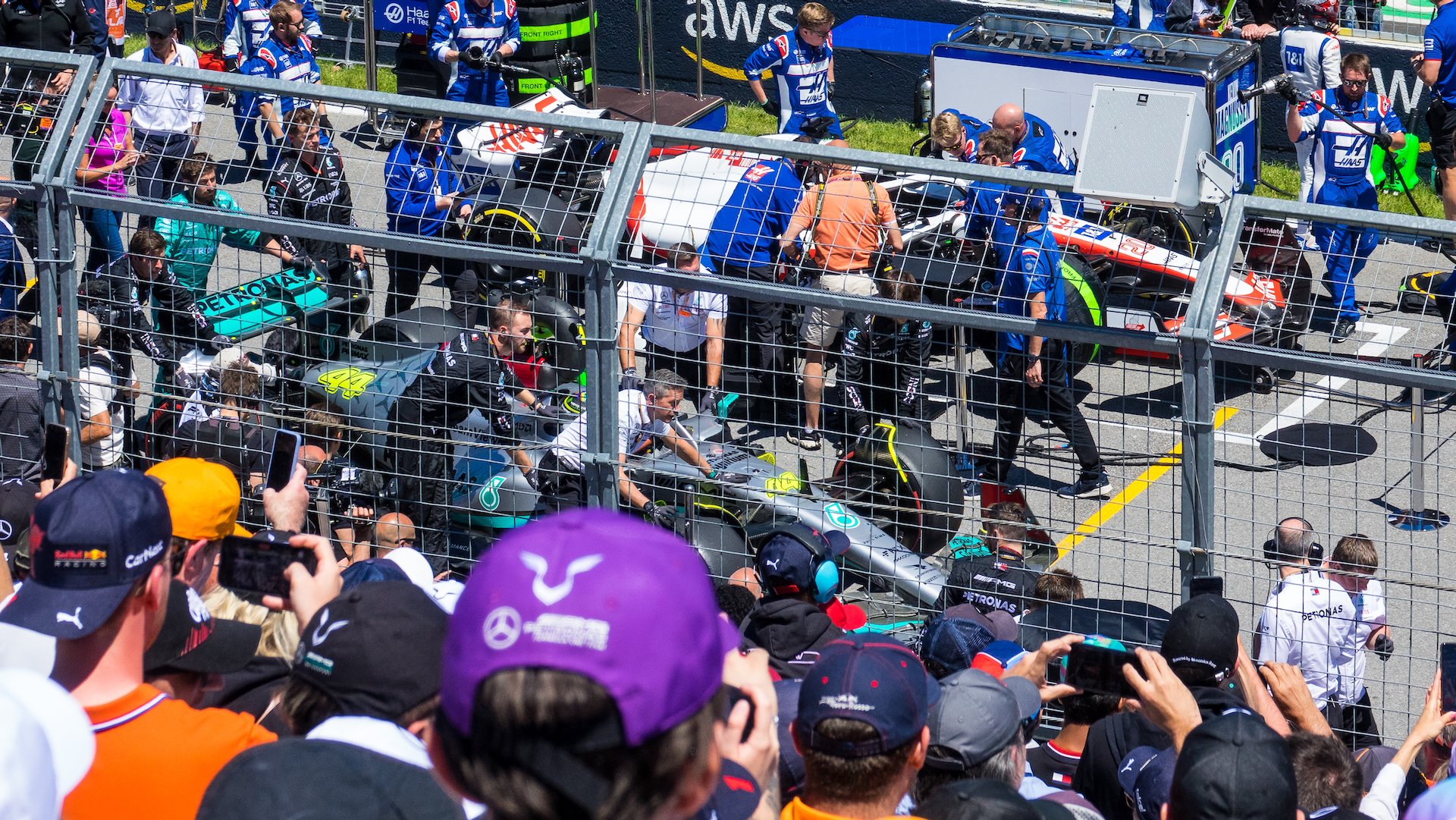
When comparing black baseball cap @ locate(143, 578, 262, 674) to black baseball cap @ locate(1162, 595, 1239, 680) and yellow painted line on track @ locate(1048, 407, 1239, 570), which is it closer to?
black baseball cap @ locate(1162, 595, 1239, 680)

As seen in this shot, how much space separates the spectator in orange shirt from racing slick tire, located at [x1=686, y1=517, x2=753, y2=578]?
11.3 ft

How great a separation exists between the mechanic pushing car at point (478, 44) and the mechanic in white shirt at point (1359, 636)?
368 inches

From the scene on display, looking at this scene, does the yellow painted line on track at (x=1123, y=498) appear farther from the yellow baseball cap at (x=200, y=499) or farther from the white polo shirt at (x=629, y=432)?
the yellow baseball cap at (x=200, y=499)

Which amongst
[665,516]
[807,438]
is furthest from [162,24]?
[807,438]

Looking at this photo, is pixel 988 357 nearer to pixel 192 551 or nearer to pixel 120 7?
pixel 192 551

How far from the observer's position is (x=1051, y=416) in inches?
225

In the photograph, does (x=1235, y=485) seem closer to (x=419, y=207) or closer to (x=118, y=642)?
(x=419, y=207)

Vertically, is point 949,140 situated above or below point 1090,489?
above

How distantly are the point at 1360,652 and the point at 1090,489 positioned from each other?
146 cm

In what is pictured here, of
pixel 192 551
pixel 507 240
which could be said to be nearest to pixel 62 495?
pixel 192 551

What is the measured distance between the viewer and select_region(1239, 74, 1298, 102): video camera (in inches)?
474

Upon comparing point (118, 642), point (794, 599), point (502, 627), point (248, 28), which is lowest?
point (794, 599)

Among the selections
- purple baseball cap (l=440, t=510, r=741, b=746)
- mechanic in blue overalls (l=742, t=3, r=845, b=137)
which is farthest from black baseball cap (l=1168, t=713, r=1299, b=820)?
→ mechanic in blue overalls (l=742, t=3, r=845, b=137)

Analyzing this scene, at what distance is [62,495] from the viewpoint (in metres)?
2.90
